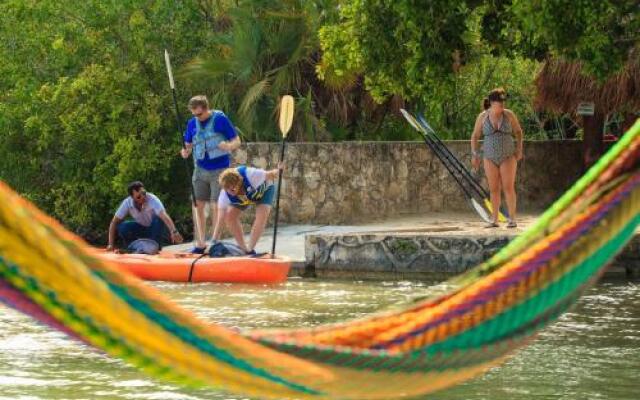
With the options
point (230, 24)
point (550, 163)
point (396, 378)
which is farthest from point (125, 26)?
point (396, 378)

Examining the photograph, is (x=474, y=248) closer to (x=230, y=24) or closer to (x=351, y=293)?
(x=351, y=293)

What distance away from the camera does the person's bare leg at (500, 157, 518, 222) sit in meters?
16.7

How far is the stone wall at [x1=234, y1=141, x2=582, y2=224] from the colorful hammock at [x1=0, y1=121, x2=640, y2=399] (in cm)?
1615

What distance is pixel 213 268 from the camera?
48.3 ft

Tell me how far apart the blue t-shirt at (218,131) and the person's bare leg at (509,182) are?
9.59 feet

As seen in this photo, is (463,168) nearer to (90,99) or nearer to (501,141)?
(501,141)

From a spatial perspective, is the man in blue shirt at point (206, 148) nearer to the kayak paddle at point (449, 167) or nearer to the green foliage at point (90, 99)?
the kayak paddle at point (449, 167)

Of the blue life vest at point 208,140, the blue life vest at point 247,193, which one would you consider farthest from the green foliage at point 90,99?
the blue life vest at point 247,193

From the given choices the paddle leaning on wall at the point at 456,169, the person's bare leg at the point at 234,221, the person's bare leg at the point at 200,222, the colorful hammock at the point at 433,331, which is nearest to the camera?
the colorful hammock at the point at 433,331

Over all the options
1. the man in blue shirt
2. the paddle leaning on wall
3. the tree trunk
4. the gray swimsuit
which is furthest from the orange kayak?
the tree trunk

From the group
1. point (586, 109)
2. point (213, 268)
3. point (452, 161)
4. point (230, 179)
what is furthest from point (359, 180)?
point (213, 268)

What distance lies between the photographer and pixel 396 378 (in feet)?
12.3

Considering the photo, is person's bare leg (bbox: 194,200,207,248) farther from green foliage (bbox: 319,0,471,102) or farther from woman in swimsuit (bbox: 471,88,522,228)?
green foliage (bbox: 319,0,471,102)

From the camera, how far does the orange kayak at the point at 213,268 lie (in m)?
14.5
